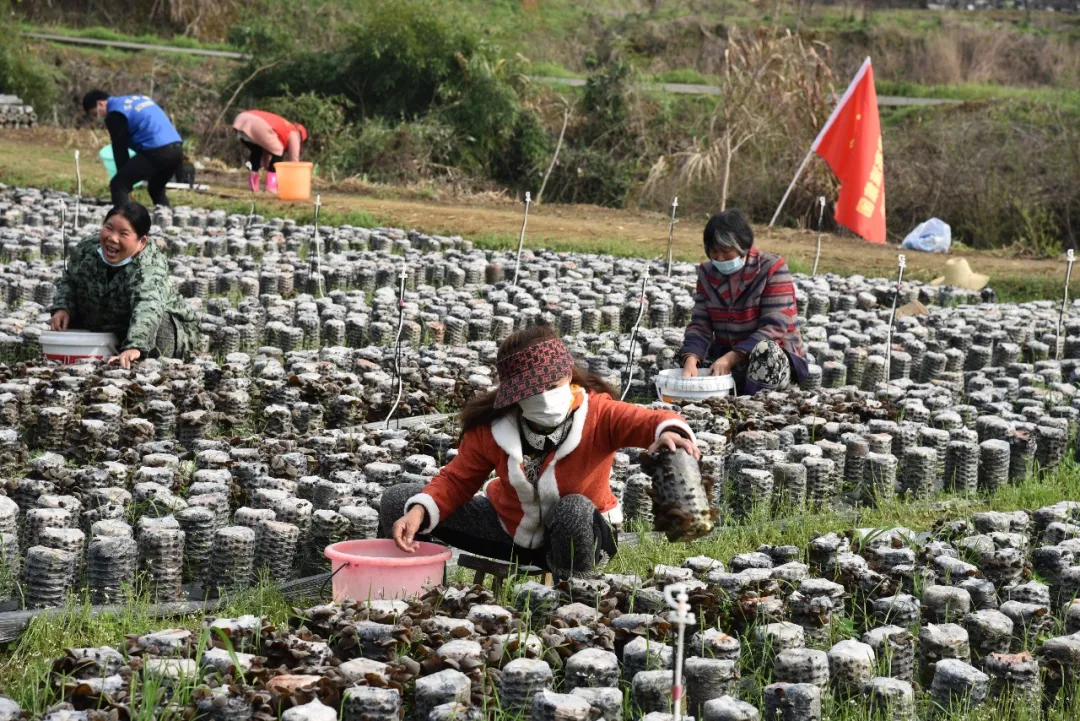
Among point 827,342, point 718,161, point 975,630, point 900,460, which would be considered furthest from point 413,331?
point 718,161

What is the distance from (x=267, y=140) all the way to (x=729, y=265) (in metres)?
7.74

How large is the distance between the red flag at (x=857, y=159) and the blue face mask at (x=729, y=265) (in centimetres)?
447

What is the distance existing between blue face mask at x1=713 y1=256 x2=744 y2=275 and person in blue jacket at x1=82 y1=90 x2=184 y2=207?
514 cm

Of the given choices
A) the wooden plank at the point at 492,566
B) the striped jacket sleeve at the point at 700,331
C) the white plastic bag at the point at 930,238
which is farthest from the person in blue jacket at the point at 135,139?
the wooden plank at the point at 492,566

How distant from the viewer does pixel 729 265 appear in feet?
19.1

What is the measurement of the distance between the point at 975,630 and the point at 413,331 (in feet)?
13.6

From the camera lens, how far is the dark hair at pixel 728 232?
567 cm

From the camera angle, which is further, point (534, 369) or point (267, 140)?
point (267, 140)

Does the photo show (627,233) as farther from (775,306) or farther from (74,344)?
(74,344)

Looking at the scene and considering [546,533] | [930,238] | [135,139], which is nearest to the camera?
[546,533]

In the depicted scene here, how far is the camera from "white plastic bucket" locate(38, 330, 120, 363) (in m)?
6.08

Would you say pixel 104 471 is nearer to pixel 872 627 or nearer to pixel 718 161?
pixel 872 627

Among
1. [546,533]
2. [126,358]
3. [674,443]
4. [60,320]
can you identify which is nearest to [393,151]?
[60,320]

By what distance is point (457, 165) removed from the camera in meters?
16.7
